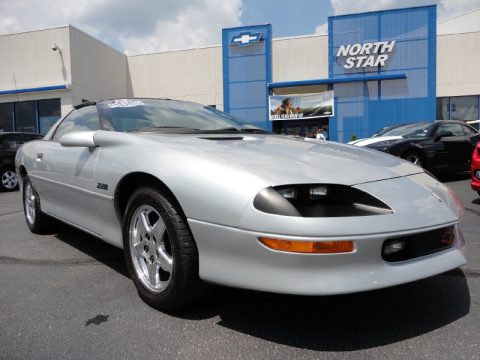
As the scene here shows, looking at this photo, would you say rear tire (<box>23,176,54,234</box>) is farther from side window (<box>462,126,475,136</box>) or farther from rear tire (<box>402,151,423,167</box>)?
side window (<box>462,126,475,136</box>)

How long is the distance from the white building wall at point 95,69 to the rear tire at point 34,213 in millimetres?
17164

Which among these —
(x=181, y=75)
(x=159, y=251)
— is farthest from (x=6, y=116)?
(x=159, y=251)

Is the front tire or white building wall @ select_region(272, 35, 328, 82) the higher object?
white building wall @ select_region(272, 35, 328, 82)

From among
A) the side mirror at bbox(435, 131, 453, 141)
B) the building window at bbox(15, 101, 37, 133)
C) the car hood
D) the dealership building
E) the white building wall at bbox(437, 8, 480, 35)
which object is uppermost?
the white building wall at bbox(437, 8, 480, 35)

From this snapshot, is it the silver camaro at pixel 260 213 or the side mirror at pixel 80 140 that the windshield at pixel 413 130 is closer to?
the silver camaro at pixel 260 213

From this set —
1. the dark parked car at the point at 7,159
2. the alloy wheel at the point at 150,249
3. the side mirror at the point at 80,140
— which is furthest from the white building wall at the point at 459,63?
the alloy wheel at the point at 150,249

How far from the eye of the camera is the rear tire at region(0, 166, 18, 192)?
9273 mm

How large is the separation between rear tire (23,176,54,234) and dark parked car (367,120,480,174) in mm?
6113

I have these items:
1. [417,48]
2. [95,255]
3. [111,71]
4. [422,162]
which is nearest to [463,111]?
[417,48]

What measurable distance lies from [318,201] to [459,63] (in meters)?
23.6

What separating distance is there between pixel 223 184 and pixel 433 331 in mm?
1279

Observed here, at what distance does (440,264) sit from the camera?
81.2 inches

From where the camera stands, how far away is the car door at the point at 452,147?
331 inches

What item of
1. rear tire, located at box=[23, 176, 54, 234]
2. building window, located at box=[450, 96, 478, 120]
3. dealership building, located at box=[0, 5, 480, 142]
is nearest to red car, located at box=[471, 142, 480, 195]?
rear tire, located at box=[23, 176, 54, 234]
